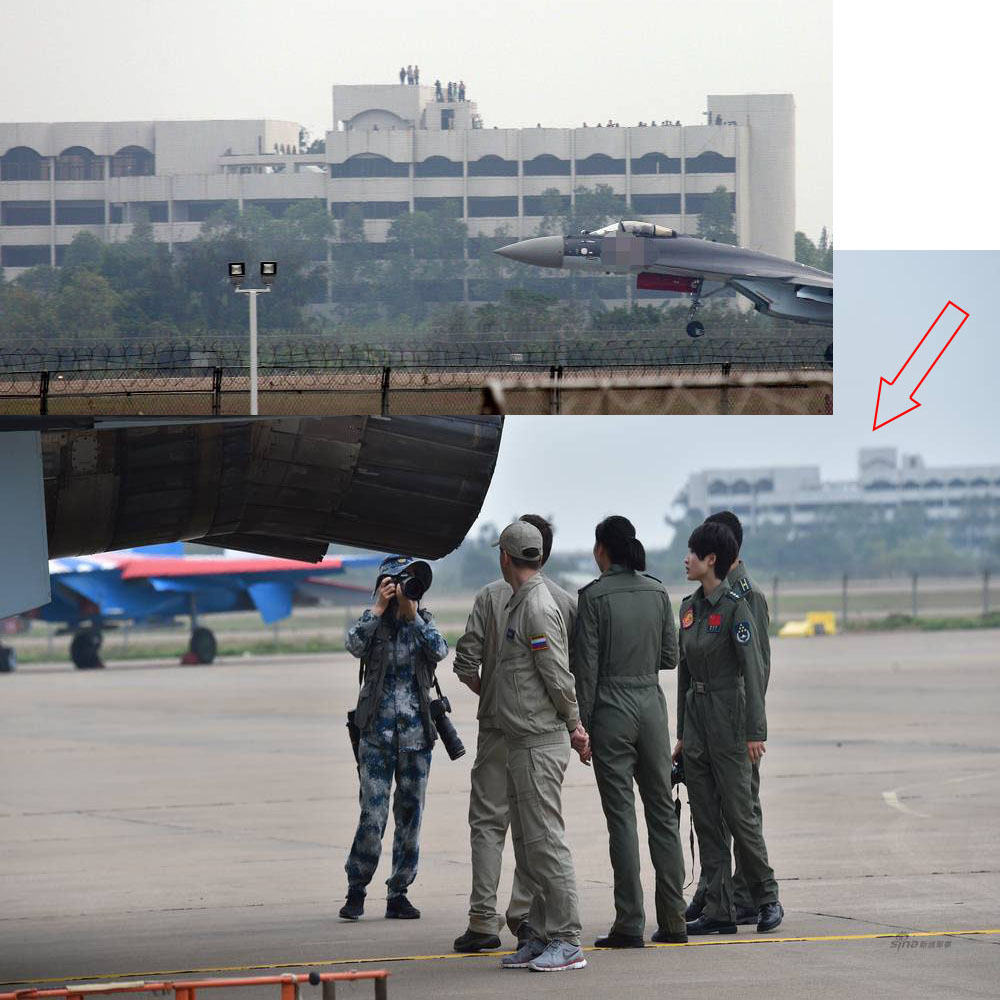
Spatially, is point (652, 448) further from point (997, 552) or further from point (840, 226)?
point (997, 552)

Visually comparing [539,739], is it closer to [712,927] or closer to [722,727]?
[722,727]

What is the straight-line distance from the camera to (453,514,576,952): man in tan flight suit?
7.06 meters

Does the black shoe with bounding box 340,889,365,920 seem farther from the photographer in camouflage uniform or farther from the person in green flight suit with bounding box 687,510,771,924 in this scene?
the person in green flight suit with bounding box 687,510,771,924

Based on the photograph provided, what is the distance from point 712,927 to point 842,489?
133ft

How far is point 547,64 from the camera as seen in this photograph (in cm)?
2762

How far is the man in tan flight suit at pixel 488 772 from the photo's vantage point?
7062mm

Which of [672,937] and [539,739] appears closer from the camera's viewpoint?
[539,739]

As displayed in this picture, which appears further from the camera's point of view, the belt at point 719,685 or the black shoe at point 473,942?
the belt at point 719,685

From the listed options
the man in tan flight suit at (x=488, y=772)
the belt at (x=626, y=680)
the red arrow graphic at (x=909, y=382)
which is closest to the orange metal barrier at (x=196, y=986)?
the man in tan flight suit at (x=488, y=772)

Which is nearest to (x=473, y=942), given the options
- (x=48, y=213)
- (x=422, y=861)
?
(x=422, y=861)

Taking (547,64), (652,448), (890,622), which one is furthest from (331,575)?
(652,448)

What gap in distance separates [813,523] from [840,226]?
63.4ft

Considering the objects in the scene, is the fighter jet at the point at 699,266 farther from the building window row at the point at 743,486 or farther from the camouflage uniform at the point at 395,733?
the camouflage uniform at the point at 395,733

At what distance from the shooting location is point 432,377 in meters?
28.4
